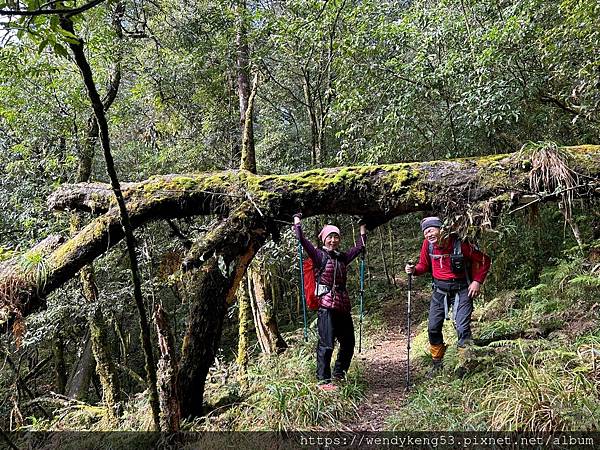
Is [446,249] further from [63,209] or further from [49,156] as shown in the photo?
[49,156]

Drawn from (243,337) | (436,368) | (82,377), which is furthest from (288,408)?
(82,377)

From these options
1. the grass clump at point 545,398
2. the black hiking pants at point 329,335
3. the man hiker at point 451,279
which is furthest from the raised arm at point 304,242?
the grass clump at point 545,398

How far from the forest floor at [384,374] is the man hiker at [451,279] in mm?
664

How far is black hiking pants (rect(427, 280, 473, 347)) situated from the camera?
541 centimetres

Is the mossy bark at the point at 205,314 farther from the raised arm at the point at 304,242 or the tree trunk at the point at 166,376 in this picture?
the raised arm at the point at 304,242

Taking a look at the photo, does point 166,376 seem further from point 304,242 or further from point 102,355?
point 102,355

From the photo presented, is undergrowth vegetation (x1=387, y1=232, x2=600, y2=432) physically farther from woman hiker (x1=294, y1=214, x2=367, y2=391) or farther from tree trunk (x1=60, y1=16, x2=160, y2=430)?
tree trunk (x1=60, y1=16, x2=160, y2=430)

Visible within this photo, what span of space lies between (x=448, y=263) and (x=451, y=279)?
0.20m

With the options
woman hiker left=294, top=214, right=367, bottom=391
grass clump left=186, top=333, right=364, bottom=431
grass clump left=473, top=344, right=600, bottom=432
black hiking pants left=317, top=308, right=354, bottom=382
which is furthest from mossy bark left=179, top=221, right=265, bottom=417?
grass clump left=473, top=344, right=600, bottom=432

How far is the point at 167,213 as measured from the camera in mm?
5754

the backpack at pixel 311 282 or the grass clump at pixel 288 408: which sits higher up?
the backpack at pixel 311 282

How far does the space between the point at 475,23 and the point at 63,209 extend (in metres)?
8.37

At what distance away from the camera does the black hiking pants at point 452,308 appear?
5.41m

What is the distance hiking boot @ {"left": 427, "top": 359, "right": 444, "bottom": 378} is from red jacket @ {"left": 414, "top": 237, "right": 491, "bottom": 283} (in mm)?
1104
